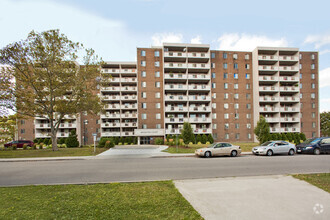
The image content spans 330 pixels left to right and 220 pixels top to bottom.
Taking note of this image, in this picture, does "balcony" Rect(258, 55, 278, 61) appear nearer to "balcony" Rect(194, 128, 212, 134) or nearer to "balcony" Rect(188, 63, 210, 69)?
"balcony" Rect(188, 63, 210, 69)

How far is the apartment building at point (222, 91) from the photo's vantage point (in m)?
36.3

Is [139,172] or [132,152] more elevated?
[139,172]

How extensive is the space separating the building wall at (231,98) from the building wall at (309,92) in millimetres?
12865

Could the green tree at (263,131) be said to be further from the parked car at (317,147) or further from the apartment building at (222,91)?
the apartment building at (222,91)

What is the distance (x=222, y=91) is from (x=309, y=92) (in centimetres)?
2168

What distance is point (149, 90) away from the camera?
37094mm

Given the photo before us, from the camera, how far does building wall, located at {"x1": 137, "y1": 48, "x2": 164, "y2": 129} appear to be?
121ft

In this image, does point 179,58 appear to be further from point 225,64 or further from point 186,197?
point 186,197

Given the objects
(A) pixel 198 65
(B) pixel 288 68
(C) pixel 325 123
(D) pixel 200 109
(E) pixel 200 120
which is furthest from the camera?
(C) pixel 325 123

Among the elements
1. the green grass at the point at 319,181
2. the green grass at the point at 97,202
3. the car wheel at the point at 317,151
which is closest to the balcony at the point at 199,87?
the car wheel at the point at 317,151

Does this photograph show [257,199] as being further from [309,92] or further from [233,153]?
[309,92]

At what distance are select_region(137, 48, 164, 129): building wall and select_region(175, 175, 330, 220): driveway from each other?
30.5 m

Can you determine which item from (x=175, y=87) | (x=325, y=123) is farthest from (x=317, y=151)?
(x=325, y=123)

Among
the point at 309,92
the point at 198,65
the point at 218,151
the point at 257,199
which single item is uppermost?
the point at 198,65
